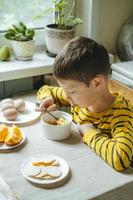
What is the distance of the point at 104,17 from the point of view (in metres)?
1.55

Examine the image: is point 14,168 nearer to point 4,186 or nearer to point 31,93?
point 4,186

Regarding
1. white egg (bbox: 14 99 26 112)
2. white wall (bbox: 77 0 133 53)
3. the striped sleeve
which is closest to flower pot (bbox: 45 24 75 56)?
white wall (bbox: 77 0 133 53)

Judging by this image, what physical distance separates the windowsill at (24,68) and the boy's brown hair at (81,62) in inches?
15.2

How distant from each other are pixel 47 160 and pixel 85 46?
34 cm

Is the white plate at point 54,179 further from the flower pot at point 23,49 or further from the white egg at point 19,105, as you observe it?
the flower pot at point 23,49

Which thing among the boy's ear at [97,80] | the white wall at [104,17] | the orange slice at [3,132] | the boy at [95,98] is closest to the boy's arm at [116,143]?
the boy at [95,98]

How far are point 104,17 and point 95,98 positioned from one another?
2.26ft

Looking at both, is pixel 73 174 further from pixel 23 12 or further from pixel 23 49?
pixel 23 12

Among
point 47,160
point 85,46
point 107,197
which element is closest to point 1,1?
point 85,46

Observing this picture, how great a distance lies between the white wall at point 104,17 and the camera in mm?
1479

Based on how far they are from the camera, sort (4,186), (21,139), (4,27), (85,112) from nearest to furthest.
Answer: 1. (4,186)
2. (21,139)
3. (85,112)
4. (4,27)

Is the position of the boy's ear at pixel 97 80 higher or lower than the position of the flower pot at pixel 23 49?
higher

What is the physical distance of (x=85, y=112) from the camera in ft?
3.39

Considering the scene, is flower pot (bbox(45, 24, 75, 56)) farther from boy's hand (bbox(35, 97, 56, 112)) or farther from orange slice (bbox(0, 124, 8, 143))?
orange slice (bbox(0, 124, 8, 143))
